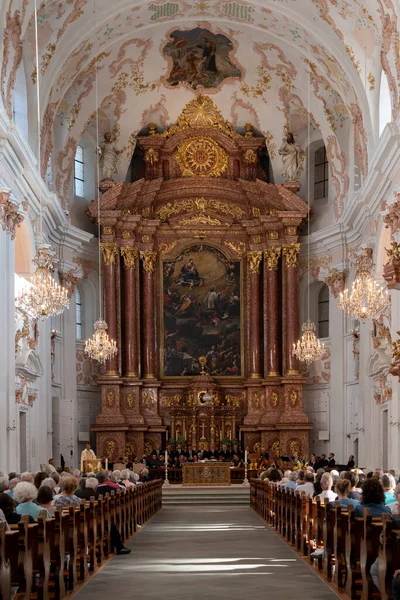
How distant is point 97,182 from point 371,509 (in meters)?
27.1

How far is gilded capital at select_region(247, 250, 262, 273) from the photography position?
36.8 metres

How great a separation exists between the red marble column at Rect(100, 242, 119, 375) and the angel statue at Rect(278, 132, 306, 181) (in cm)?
651

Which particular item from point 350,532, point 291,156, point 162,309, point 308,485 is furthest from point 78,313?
point 350,532

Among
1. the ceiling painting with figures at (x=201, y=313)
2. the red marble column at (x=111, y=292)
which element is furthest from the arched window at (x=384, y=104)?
the red marble column at (x=111, y=292)

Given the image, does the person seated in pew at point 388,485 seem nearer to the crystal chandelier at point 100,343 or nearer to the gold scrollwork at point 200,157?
the crystal chandelier at point 100,343

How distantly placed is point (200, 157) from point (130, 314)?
19.9 ft

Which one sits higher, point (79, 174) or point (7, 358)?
point (79, 174)

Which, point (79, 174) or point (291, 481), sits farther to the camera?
point (79, 174)

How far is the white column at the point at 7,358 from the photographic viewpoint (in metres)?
24.2

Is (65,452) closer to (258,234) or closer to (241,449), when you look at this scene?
(241,449)

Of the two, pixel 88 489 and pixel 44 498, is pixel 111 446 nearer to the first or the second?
pixel 88 489

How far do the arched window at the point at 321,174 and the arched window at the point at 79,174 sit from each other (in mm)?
8189

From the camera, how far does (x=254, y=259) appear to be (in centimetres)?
3678

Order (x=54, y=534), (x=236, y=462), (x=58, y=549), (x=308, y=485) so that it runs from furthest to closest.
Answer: (x=236, y=462) → (x=308, y=485) → (x=58, y=549) → (x=54, y=534)
